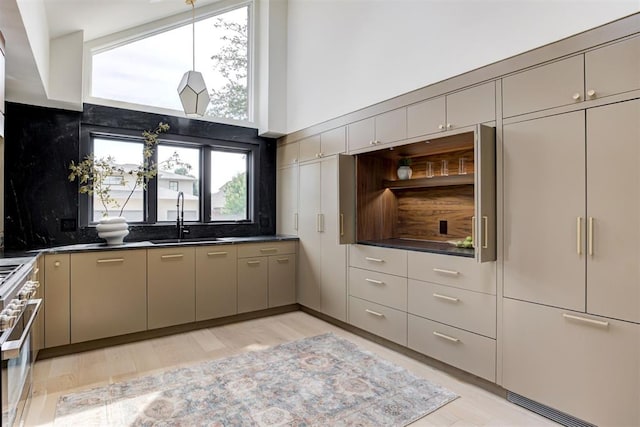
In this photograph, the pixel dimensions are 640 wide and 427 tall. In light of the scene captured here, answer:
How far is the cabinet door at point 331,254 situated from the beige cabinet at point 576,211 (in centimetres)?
170

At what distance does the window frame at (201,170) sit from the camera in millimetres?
3688

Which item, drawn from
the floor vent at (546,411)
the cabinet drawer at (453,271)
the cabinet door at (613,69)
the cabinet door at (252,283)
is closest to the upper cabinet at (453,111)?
the cabinet door at (613,69)

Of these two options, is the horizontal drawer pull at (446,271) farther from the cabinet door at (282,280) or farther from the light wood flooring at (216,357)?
the cabinet door at (282,280)

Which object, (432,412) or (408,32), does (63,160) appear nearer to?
(408,32)

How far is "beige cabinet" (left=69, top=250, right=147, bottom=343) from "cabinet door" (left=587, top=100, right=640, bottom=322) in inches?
136

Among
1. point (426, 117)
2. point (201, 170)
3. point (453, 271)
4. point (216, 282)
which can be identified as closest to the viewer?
point (453, 271)

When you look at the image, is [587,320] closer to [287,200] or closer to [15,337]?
[15,337]

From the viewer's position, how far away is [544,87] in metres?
2.19

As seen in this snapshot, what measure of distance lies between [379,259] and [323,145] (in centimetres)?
144

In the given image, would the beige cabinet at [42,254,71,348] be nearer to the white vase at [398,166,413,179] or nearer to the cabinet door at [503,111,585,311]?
the white vase at [398,166,413,179]

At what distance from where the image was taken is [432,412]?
2.22 m

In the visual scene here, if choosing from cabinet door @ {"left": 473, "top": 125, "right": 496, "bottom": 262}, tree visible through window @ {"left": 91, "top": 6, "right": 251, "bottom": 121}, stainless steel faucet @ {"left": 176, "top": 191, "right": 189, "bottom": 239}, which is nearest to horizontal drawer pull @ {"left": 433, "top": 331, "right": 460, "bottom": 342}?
cabinet door @ {"left": 473, "top": 125, "right": 496, "bottom": 262}

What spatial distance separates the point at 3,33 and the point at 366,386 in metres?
3.02

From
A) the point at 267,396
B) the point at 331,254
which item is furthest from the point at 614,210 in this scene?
the point at 331,254
